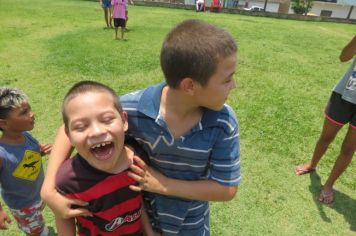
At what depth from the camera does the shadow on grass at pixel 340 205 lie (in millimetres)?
3570

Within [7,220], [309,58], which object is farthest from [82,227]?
[309,58]

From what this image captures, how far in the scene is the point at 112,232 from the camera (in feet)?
5.72

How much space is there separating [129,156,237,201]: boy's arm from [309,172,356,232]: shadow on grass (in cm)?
244

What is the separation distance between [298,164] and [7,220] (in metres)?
3.40

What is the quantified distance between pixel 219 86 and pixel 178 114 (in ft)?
0.86

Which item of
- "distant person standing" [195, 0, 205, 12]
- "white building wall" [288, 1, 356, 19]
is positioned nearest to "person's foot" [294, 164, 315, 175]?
"distant person standing" [195, 0, 205, 12]

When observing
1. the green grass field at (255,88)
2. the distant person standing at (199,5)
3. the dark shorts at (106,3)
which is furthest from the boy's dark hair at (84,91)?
the distant person standing at (199,5)

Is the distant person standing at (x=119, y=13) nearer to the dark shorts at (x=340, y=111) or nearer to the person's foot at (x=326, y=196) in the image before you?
the dark shorts at (x=340, y=111)

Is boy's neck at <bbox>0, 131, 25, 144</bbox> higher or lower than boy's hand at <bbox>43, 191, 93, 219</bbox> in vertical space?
lower

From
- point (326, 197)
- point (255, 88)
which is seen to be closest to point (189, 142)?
point (326, 197)

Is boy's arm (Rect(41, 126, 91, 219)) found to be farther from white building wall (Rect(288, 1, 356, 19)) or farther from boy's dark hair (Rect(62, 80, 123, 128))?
white building wall (Rect(288, 1, 356, 19))

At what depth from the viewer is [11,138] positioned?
2.57 m

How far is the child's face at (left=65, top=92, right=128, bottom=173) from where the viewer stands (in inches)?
57.7

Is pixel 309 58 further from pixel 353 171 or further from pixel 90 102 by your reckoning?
pixel 90 102
